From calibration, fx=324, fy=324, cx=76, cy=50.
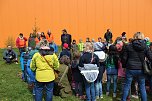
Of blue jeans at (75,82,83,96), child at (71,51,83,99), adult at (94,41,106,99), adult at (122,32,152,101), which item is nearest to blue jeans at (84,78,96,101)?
adult at (94,41,106,99)

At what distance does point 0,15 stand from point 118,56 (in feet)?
56.3

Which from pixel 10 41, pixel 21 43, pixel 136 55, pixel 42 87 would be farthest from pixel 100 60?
pixel 10 41

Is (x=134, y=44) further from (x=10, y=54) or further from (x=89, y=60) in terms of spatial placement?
(x=10, y=54)

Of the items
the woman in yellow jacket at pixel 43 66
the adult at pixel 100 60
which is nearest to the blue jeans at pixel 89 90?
the adult at pixel 100 60

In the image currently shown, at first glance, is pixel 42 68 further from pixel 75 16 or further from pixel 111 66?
pixel 75 16

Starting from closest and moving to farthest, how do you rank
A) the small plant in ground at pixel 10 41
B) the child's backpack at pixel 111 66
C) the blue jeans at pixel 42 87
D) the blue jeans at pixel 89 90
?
the blue jeans at pixel 42 87 < the blue jeans at pixel 89 90 < the child's backpack at pixel 111 66 < the small plant in ground at pixel 10 41

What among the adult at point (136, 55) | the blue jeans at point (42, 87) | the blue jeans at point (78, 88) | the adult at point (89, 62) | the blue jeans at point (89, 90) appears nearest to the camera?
the blue jeans at point (42, 87)

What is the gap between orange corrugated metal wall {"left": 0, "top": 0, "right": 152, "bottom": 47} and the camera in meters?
24.5

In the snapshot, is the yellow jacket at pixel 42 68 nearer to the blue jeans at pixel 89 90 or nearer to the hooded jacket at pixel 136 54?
the blue jeans at pixel 89 90

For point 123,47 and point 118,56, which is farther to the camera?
point 118,56

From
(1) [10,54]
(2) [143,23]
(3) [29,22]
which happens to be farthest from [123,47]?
(2) [143,23]

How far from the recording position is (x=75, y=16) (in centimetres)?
2522

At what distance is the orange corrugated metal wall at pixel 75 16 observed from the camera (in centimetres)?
2453

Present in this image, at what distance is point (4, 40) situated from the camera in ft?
81.3
